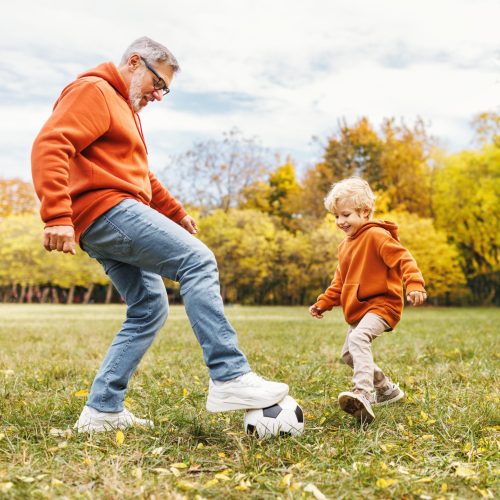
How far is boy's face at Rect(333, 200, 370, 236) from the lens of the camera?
443cm

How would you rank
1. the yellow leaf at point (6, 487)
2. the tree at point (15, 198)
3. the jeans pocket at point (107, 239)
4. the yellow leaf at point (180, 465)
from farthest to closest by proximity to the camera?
the tree at point (15, 198) → the jeans pocket at point (107, 239) → the yellow leaf at point (180, 465) → the yellow leaf at point (6, 487)

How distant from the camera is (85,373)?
5.94m

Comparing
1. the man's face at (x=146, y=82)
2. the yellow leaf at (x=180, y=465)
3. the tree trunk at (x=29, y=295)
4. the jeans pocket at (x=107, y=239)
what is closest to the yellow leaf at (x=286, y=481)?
the yellow leaf at (x=180, y=465)

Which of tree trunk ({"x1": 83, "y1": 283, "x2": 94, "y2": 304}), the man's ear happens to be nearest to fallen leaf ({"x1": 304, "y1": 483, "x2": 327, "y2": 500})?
the man's ear

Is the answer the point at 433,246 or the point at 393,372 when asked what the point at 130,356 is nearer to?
the point at 393,372

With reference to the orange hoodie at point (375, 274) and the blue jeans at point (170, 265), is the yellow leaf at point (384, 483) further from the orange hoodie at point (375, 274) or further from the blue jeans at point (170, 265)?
the orange hoodie at point (375, 274)

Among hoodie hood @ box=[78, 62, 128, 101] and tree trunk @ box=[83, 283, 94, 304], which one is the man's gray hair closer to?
hoodie hood @ box=[78, 62, 128, 101]

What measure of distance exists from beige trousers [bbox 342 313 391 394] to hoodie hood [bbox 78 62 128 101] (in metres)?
2.19

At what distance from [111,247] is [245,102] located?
4930 cm

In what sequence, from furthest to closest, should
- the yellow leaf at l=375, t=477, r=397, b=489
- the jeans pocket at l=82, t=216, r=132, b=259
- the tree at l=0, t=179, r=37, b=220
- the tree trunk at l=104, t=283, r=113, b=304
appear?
the tree at l=0, t=179, r=37, b=220, the tree trunk at l=104, t=283, r=113, b=304, the jeans pocket at l=82, t=216, r=132, b=259, the yellow leaf at l=375, t=477, r=397, b=489

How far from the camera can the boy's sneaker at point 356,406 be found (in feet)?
12.0

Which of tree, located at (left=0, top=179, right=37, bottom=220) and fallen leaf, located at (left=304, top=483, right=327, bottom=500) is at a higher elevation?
tree, located at (left=0, top=179, right=37, bottom=220)

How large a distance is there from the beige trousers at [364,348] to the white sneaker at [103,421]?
140 cm

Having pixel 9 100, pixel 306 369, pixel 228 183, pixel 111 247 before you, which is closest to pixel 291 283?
pixel 228 183
